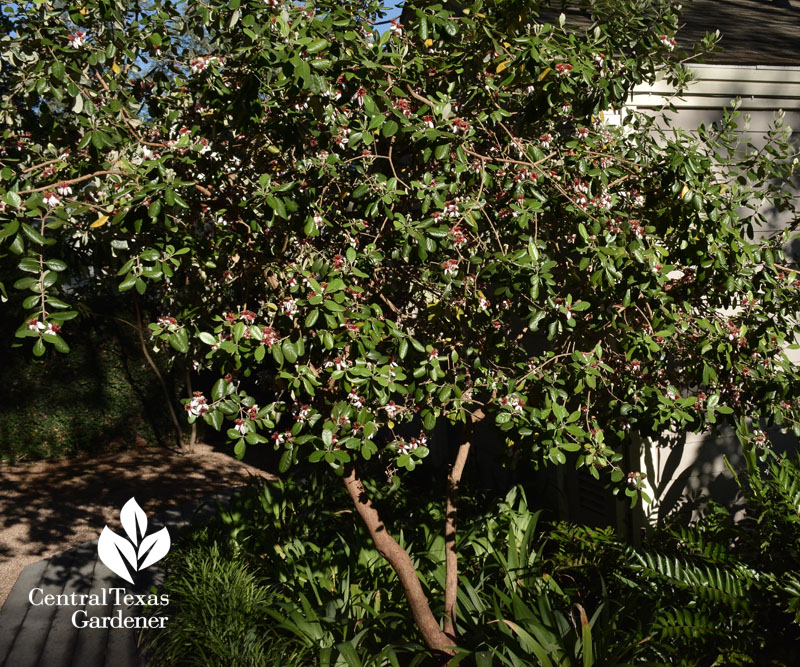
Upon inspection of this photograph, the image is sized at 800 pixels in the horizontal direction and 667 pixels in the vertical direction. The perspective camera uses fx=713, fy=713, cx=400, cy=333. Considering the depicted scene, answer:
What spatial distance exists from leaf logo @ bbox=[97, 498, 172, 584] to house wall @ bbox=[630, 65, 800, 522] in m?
4.13

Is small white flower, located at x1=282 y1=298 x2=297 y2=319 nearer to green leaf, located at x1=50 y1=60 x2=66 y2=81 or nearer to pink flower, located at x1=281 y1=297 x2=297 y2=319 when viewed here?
pink flower, located at x1=281 y1=297 x2=297 y2=319

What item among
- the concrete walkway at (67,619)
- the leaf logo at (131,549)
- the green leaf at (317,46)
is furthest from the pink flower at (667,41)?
the leaf logo at (131,549)

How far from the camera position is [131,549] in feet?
20.6

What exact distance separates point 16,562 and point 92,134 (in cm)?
528

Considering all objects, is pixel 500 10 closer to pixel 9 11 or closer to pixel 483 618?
pixel 9 11

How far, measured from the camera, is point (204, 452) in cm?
1108

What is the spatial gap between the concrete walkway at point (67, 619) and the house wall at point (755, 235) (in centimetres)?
393

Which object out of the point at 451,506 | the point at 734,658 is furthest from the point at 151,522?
the point at 734,658

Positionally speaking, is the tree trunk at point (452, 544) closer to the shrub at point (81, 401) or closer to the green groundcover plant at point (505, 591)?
the green groundcover plant at point (505, 591)

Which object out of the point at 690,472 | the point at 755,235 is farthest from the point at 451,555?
the point at 755,235

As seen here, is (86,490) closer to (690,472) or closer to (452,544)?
(452,544)

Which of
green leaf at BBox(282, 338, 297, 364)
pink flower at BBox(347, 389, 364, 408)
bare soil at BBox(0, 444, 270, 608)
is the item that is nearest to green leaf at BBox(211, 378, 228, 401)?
green leaf at BBox(282, 338, 297, 364)

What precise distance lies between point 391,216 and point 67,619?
426 centimetres

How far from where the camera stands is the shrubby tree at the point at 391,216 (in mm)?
3252
